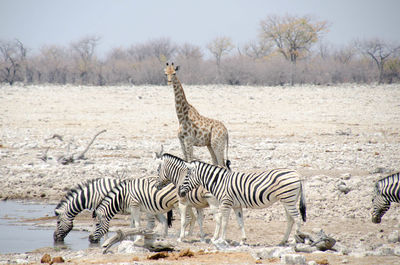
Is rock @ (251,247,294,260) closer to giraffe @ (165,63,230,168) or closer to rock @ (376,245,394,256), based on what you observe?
rock @ (376,245,394,256)

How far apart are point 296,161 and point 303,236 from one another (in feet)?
17.5

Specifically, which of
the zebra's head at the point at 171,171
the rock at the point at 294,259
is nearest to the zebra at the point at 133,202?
the zebra's head at the point at 171,171

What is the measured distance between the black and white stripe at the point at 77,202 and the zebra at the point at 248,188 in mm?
1379

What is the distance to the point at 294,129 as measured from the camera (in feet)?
54.6

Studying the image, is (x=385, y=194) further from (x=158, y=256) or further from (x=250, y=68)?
(x=250, y=68)

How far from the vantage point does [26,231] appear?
855 centimetres

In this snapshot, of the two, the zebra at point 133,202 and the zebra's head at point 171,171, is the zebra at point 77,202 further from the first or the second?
the zebra's head at point 171,171

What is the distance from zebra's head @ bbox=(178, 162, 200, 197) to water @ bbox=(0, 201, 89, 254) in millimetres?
1547

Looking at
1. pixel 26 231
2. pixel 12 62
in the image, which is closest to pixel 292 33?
pixel 12 62

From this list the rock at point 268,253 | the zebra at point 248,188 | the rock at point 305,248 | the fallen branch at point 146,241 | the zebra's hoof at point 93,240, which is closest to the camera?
the rock at point 268,253

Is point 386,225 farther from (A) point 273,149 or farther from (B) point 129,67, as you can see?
(B) point 129,67

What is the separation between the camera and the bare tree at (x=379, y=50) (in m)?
32.9

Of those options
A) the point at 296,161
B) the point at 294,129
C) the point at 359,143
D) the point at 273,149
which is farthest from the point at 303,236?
the point at 294,129

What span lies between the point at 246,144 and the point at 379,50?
24109 millimetres
